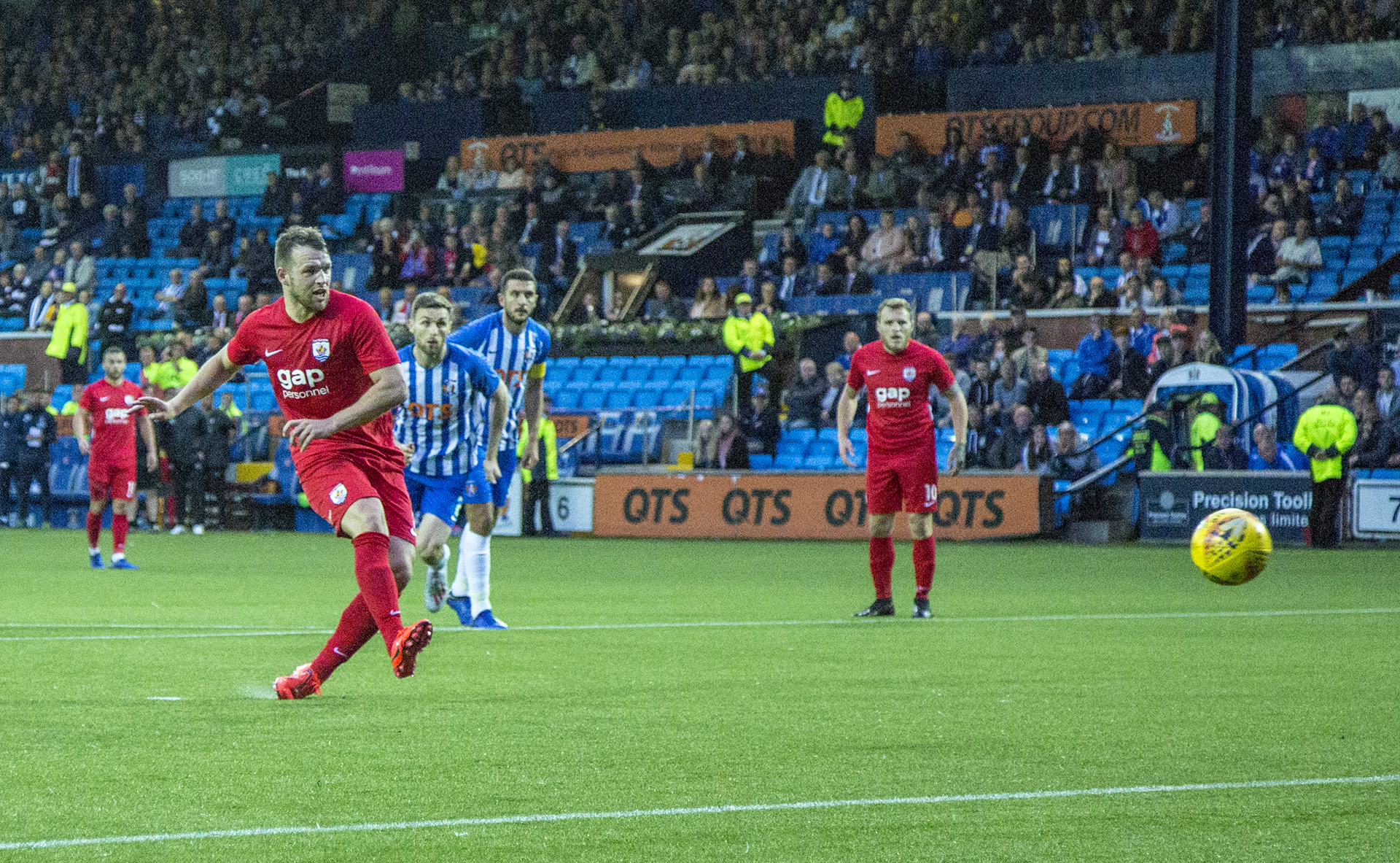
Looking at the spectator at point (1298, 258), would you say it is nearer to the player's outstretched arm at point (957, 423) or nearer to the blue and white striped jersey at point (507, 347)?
the player's outstretched arm at point (957, 423)

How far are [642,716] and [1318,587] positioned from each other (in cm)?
901

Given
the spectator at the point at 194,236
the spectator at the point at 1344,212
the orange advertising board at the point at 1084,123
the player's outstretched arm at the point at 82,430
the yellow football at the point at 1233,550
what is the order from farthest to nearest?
the spectator at the point at 194,236, the orange advertising board at the point at 1084,123, the spectator at the point at 1344,212, the player's outstretched arm at the point at 82,430, the yellow football at the point at 1233,550

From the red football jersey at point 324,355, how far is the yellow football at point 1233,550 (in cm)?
494

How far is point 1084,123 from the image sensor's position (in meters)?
28.7

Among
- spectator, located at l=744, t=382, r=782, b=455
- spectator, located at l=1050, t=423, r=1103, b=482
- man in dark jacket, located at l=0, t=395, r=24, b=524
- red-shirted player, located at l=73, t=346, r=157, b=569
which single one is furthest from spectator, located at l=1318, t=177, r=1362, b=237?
man in dark jacket, located at l=0, t=395, r=24, b=524

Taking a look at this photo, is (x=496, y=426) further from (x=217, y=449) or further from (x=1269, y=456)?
(x=217, y=449)

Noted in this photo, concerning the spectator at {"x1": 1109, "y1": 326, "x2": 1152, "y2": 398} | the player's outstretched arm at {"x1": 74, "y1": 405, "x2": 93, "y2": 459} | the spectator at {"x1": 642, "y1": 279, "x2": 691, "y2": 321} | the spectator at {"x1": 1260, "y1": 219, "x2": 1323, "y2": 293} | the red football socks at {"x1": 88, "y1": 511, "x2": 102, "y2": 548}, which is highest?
the spectator at {"x1": 1260, "y1": 219, "x2": 1323, "y2": 293}

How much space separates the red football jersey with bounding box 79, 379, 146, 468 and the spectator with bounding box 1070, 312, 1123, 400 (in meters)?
11.7

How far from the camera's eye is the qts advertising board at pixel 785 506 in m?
22.0

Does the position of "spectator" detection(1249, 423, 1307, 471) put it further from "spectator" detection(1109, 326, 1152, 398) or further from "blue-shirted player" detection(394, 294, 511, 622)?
"blue-shirted player" detection(394, 294, 511, 622)

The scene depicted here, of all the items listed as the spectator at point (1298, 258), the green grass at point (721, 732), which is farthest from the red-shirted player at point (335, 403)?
the spectator at point (1298, 258)

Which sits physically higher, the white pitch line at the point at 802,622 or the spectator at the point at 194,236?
the spectator at the point at 194,236

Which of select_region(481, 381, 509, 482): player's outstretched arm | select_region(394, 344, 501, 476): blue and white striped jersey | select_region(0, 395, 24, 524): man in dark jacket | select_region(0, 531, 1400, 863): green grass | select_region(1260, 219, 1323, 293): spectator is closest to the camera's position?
select_region(0, 531, 1400, 863): green grass

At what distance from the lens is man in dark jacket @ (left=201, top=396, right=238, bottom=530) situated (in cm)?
2692
